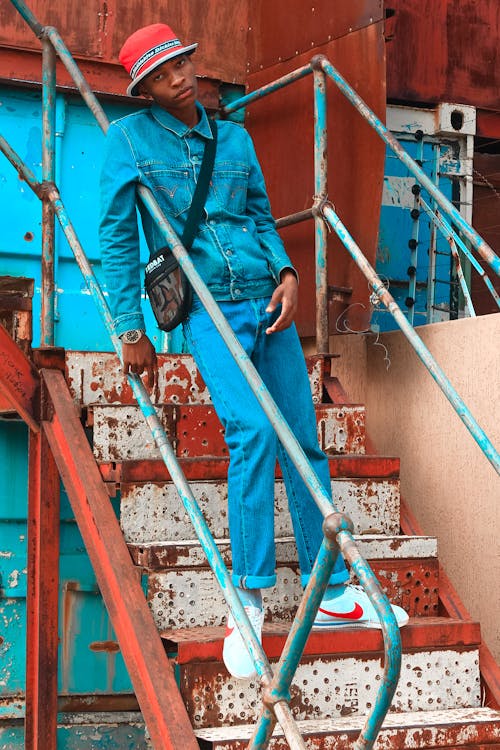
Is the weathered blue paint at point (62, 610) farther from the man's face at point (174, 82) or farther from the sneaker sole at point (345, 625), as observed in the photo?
the man's face at point (174, 82)

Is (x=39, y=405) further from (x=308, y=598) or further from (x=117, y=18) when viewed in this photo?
(x=117, y=18)

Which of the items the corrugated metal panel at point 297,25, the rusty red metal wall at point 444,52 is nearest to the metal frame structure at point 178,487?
the corrugated metal panel at point 297,25

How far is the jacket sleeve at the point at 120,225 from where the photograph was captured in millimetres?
3012

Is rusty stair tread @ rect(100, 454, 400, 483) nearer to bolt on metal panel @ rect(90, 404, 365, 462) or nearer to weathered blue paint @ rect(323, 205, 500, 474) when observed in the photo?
bolt on metal panel @ rect(90, 404, 365, 462)

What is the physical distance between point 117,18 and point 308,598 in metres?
4.30

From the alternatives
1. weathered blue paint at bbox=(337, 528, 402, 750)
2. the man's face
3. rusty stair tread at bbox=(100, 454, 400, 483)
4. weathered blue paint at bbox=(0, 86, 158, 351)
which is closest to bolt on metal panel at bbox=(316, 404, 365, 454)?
rusty stair tread at bbox=(100, 454, 400, 483)

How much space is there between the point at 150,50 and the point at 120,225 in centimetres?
49

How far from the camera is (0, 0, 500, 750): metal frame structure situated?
6.66 ft

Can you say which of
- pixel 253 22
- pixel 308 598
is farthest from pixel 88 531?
pixel 253 22

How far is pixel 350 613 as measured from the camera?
3152 mm

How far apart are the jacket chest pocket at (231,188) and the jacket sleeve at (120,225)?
25 cm

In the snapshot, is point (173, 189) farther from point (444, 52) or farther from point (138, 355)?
point (444, 52)

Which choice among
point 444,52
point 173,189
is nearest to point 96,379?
point 173,189

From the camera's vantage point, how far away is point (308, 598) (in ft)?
6.81
